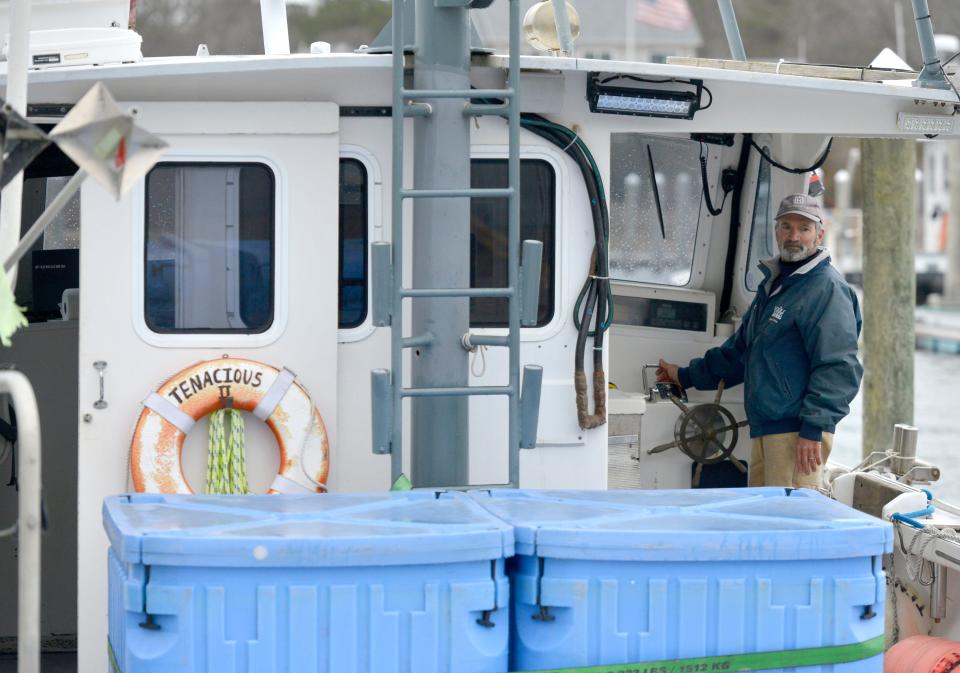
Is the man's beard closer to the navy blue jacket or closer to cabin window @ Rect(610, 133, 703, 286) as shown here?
the navy blue jacket

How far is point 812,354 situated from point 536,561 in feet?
7.87

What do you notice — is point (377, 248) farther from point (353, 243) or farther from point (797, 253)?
point (797, 253)

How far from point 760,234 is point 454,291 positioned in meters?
3.11

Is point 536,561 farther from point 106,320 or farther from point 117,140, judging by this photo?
point 106,320

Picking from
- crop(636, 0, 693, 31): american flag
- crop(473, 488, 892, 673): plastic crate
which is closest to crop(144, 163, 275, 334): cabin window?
crop(473, 488, 892, 673): plastic crate

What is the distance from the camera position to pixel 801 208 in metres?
5.76

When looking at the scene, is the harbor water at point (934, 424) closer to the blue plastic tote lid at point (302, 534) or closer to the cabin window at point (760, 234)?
the cabin window at point (760, 234)

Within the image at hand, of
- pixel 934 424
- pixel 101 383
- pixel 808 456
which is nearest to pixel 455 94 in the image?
pixel 101 383

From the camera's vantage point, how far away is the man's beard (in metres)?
5.75

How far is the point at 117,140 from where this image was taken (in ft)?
10.6

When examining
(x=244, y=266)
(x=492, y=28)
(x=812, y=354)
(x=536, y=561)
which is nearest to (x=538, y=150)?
(x=244, y=266)

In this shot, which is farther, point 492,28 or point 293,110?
point 492,28

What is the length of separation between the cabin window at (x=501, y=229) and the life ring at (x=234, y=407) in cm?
73

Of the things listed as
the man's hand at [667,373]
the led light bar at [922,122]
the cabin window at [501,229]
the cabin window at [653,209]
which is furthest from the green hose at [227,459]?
the cabin window at [653,209]
